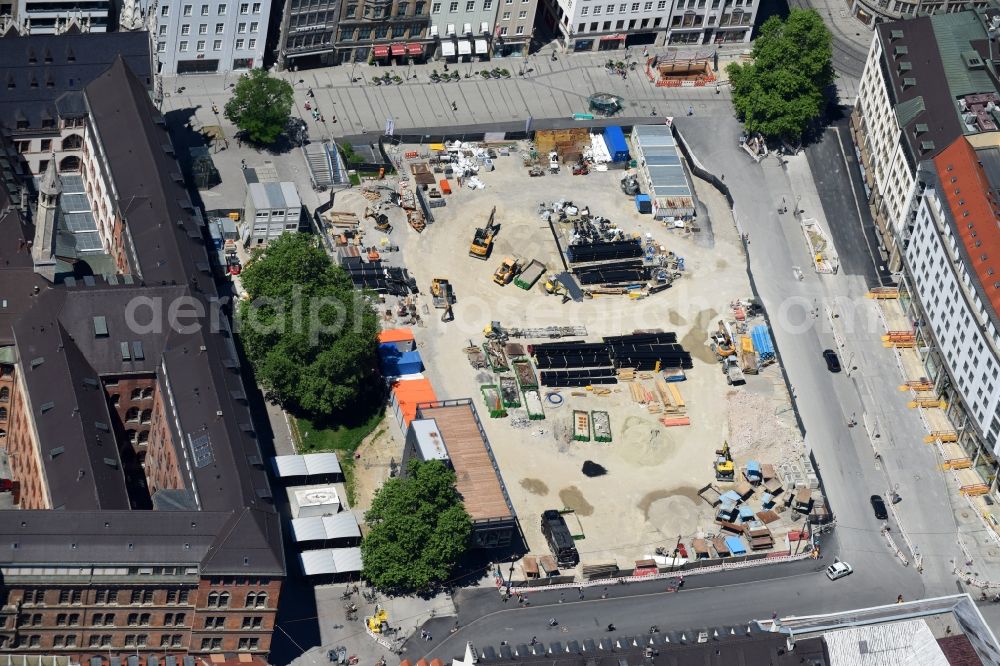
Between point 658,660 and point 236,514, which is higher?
point 236,514

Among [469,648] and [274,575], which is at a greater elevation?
[274,575]

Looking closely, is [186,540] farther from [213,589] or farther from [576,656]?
[576,656]

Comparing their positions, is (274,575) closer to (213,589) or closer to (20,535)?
(213,589)

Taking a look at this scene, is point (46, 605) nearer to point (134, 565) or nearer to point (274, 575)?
point (134, 565)

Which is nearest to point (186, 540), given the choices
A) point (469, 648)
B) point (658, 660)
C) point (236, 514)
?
point (236, 514)

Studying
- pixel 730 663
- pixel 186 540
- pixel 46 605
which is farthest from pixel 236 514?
pixel 730 663

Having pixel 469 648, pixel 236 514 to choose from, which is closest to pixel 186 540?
pixel 236 514

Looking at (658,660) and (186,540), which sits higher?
(186,540)
